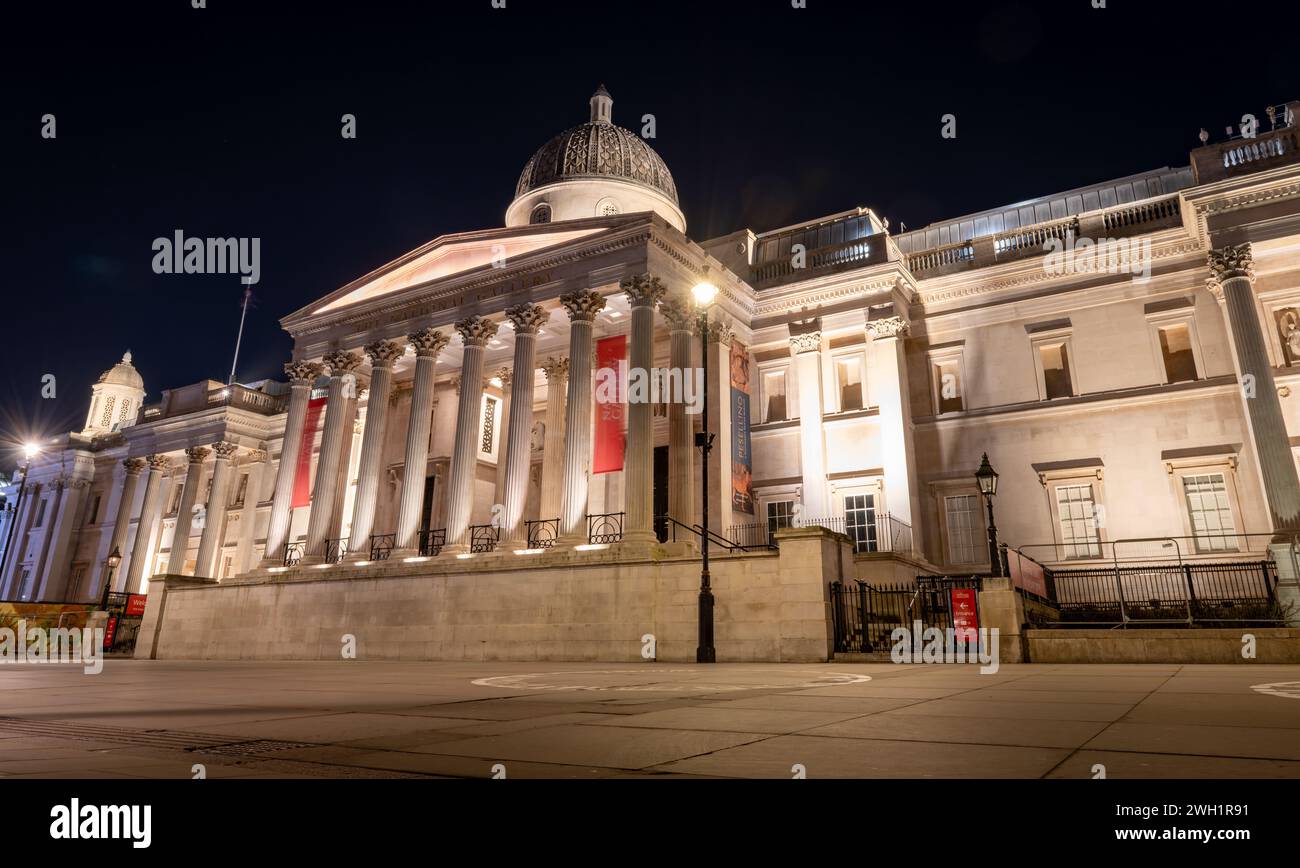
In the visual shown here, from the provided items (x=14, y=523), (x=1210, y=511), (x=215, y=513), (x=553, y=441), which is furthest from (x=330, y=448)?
(x=14, y=523)

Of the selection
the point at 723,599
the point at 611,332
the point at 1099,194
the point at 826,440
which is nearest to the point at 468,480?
the point at 611,332

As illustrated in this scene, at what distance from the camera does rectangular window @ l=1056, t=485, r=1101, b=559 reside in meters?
23.8

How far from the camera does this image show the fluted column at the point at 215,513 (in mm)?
39156

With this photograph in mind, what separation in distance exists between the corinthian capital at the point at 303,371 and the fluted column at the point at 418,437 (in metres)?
5.53

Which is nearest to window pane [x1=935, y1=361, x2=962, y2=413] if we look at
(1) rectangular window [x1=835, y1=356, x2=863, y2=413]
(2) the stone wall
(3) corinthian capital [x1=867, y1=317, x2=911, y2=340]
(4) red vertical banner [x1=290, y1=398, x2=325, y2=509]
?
(3) corinthian capital [x1=867, y1=317, x2=911, y2=340]

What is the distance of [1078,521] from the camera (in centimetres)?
2430

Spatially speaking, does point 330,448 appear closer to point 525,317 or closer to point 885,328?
point 525,317

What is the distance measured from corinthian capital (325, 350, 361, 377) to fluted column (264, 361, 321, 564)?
156 cm

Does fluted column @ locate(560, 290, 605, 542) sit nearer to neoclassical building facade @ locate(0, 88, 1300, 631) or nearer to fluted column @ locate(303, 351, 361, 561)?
neoclassical building facade @ locate(0, 88, 1300, 631)

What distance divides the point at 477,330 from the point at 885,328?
1427cm

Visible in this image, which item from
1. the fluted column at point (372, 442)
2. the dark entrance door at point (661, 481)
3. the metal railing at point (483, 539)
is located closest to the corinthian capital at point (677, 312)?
the dark entrance door at point (661, 481)

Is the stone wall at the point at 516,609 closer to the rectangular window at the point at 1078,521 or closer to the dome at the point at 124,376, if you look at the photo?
the rectangular window at the point at 1078,521

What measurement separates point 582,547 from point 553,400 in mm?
9445
